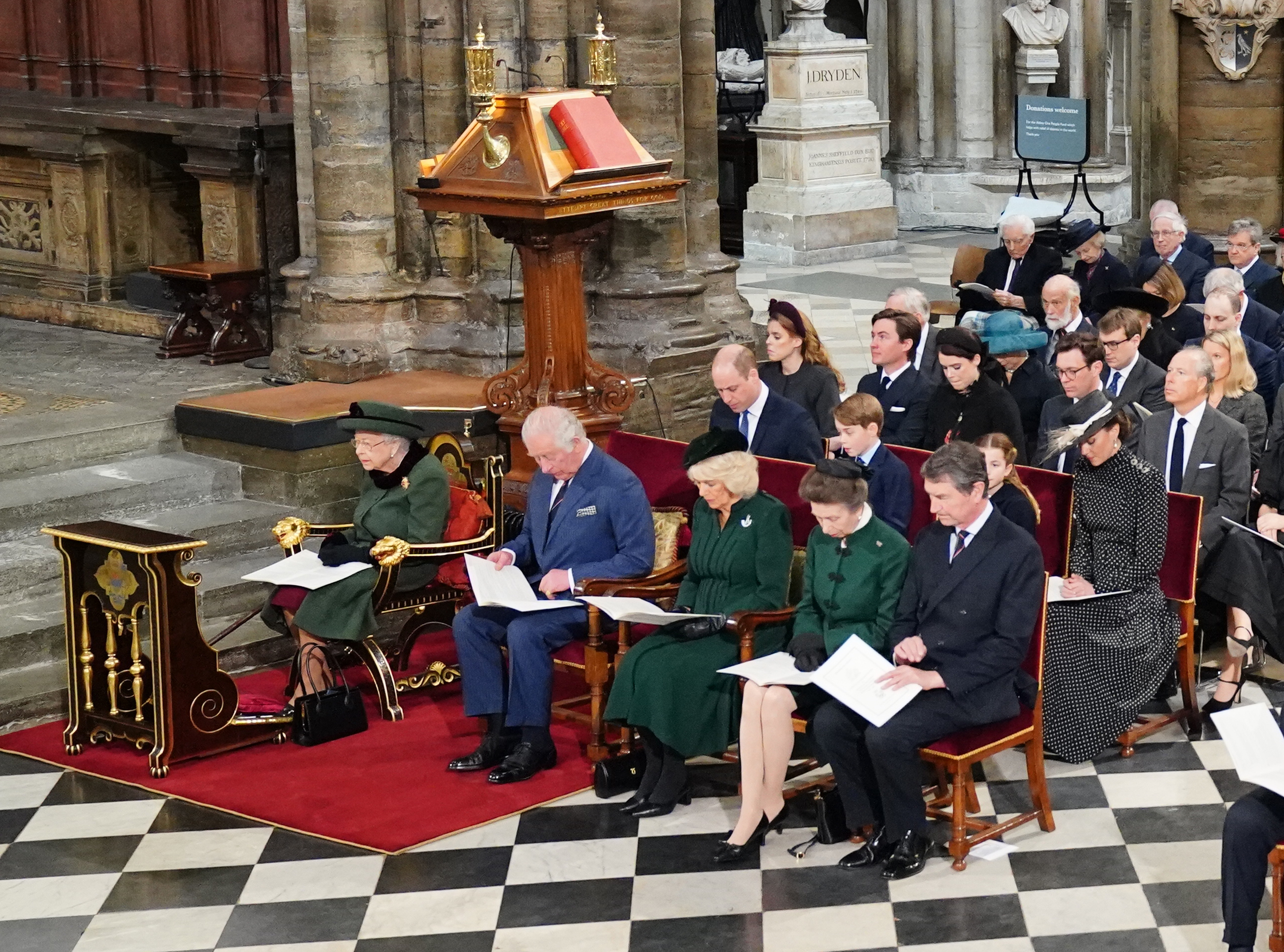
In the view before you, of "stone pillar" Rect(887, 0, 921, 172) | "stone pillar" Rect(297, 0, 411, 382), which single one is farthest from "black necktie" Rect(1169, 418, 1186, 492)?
"stone pillar" Rect(887, 0, 921, 172)

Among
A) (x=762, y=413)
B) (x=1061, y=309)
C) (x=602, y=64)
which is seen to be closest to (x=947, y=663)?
(x=762, y=413)

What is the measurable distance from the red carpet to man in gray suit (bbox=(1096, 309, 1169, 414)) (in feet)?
8.87

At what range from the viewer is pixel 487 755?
7.19 metres

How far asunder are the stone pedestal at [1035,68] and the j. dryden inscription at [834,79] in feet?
6.64

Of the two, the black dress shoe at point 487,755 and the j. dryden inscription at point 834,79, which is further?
the j. dryden inscription at point 834,79

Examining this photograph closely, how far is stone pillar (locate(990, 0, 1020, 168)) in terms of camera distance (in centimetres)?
1984

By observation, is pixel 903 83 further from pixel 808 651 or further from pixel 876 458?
pixel 808 651

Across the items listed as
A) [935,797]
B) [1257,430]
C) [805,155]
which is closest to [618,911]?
[935,797]

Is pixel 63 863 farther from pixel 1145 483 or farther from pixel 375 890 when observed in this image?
pixel 1145 483

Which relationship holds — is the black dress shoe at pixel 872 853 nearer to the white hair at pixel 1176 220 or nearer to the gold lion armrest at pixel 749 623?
the gold lion armrest at pixel 749 623

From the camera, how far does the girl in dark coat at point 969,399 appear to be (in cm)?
788

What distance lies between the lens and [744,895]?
606 cm

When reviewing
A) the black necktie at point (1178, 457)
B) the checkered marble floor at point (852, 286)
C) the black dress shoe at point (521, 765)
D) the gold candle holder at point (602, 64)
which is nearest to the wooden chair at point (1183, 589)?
the black necktie at point (1178, 457)

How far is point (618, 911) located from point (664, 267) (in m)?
4.89
